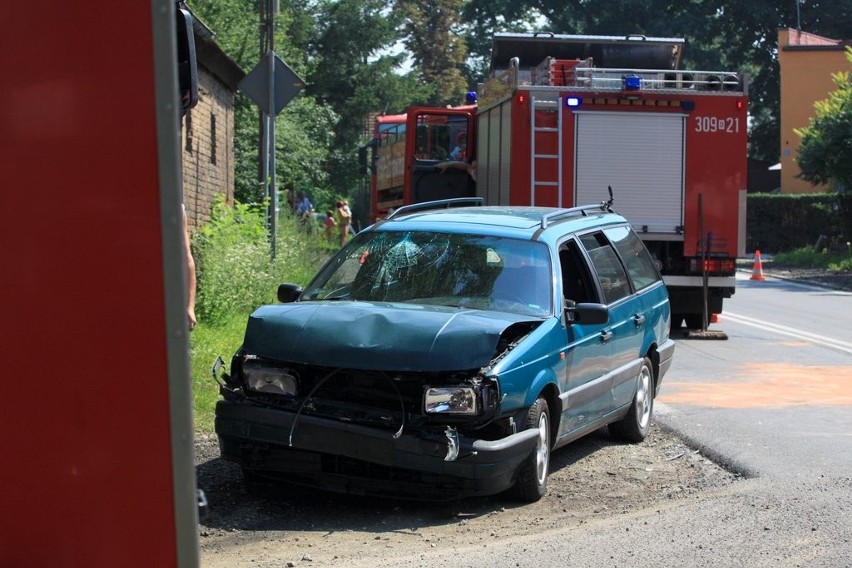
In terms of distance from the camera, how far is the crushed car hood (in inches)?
244

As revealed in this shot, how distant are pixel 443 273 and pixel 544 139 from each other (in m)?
8.10

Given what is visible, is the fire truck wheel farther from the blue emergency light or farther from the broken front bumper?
the broken front bumper

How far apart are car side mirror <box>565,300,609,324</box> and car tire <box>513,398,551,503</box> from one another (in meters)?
0.66

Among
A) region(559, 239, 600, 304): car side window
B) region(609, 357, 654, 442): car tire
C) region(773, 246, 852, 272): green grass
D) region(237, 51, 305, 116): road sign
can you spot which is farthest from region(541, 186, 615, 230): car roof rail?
region(773, 246, 852, 272): green grass

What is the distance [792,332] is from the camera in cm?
1716

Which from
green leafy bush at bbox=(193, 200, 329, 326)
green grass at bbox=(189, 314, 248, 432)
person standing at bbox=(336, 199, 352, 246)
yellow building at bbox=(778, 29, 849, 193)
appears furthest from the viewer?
yellow building at bbox=(778, 29, 849, 193)

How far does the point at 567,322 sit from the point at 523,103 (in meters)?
8.28

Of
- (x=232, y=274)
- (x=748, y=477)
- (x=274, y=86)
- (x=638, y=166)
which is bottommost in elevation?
(x=748, y=477)

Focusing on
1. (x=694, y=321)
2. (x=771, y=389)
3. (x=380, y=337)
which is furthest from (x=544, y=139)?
(x=380, y=337)

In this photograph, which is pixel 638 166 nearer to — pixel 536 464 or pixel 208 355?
pixel 208 355

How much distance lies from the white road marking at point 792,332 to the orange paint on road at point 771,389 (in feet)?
7.74

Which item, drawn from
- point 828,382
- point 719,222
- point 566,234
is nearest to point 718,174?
point 719,222

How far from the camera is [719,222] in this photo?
50.7 ft

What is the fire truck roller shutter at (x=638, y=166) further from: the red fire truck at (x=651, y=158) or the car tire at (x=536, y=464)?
the car tire at (x=536, y=464)
